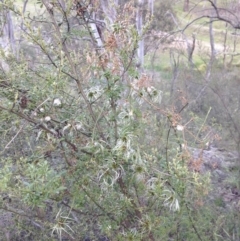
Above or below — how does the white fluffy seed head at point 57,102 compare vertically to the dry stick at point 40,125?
above

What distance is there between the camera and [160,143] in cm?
493

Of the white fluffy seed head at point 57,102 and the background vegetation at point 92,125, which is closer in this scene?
the background vegetation at point 92,125

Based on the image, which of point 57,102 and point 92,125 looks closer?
point 57,102

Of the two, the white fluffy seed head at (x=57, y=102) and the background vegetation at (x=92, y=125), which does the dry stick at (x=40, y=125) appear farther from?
the white fluffy seed head at (x=57, y=102)

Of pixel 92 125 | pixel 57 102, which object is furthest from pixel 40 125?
pixel 92 125

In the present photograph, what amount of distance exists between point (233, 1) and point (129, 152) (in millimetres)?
10234

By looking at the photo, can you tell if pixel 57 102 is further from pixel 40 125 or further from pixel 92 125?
pixel 92 125

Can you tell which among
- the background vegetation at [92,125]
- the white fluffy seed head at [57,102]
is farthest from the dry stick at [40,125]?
the white fluffy seed head at [57,102]

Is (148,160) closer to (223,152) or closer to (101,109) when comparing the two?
(101,109)

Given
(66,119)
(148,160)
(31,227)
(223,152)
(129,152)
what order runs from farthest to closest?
(223,152) < (31,227) < (148,160) < (66,119) < (129,152)

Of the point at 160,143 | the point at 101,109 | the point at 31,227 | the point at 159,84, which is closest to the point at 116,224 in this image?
the point at 101,109

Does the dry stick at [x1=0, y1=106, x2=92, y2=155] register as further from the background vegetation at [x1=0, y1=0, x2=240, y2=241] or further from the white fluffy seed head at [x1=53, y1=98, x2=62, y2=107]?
the white fluffy seed head at [x1=53, y1=98, x2=62, y2=107]

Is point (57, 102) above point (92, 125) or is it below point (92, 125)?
above

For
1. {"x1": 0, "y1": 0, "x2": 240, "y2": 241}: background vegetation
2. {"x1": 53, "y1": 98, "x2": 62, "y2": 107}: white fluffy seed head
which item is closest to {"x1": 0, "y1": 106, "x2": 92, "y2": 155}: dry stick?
{"x1": 0, "y1": 0, "x2": 240, "y2": 241}: background vegetation
